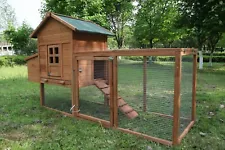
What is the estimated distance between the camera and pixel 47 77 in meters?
4.44

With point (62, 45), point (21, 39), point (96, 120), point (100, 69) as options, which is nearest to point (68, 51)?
point (62, 45)

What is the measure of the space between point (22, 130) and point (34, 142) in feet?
2.02

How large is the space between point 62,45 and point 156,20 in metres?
12.5

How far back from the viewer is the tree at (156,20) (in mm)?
14898

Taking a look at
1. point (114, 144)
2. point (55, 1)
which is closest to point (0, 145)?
point (114, 144)

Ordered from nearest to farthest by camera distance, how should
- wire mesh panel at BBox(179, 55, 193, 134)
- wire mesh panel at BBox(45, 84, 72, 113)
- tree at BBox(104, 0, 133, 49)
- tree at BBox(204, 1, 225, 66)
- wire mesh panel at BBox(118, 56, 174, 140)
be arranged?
1. wire mesh panel at BBox(118, 56, 174, 140)
2. wire mesh panel at BBox(179, 55, 193, 134)
3. wire mesh panel at BBox(45, 84, 72, 113)
4. tree at BBox(204, 1, 225, 66)
5. tree at BBox(104, 0, 133, 49)

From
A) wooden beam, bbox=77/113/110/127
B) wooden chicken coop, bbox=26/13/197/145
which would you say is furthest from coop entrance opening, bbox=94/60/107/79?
wooden beam, bbox=77/113/110/127

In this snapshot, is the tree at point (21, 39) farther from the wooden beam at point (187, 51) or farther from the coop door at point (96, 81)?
the wooden beam at point (187, 51)

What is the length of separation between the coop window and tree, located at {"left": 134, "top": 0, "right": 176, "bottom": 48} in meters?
12.0

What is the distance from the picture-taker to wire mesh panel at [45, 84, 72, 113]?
15.7 feet

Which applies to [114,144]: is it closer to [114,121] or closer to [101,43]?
[114,121]

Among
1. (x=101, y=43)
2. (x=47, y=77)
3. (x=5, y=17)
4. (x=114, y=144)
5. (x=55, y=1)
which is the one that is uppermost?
(x=5, y=17)

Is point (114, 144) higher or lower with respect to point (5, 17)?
lower

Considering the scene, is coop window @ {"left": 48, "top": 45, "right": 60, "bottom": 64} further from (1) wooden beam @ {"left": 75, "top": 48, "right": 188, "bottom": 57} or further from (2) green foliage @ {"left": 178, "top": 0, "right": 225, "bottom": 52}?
(2) green foliage @ {"left": 178, "top": 0, "right": 225, "bottom": 52}
